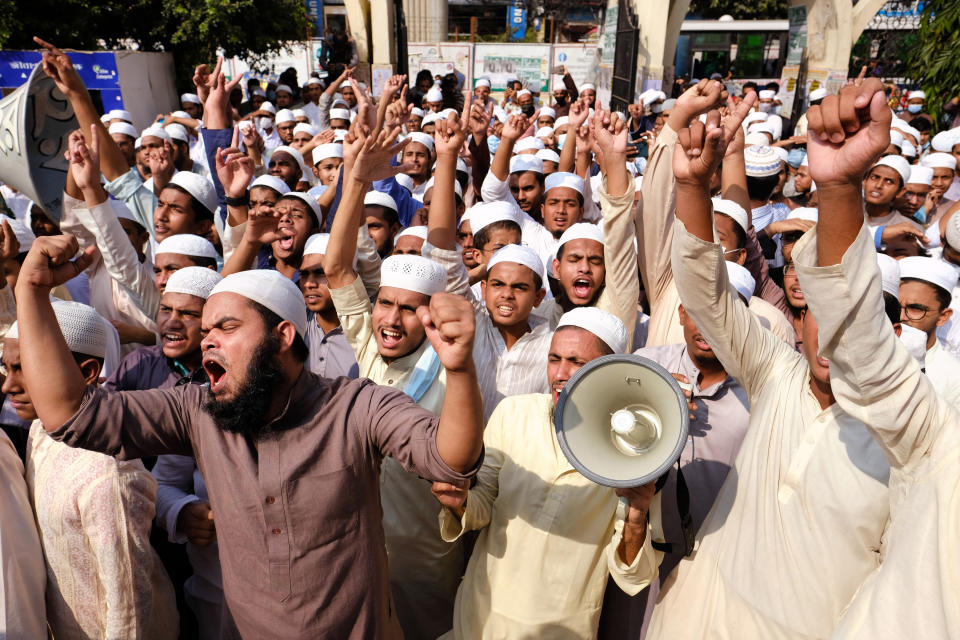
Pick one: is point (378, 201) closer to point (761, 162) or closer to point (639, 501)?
point (761, 162)

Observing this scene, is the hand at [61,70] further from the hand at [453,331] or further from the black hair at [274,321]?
the hand at [453,331]

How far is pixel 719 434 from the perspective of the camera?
248 centimetres

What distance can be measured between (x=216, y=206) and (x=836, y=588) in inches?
172

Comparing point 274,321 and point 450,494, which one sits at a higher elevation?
point 274,321

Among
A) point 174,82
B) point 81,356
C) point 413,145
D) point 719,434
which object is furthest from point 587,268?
point 174,82

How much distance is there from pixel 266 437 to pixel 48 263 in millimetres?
785

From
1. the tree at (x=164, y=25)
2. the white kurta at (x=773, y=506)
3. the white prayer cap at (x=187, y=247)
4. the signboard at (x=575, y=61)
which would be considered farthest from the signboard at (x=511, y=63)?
the white kurta at (x=773, y=506)

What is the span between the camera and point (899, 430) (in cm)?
144

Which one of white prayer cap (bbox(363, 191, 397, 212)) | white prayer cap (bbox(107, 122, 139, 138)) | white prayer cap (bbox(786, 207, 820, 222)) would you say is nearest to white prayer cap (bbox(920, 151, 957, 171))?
white prayer cap (bbox(786, 207, 820, 222))

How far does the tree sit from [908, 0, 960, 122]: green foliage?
525 inches

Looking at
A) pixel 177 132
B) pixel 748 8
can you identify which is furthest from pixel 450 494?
pixel 748 8

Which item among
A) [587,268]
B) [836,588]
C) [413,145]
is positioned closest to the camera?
[836,588]

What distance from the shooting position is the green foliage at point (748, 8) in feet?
108

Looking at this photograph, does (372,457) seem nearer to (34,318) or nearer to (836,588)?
(34,318)
